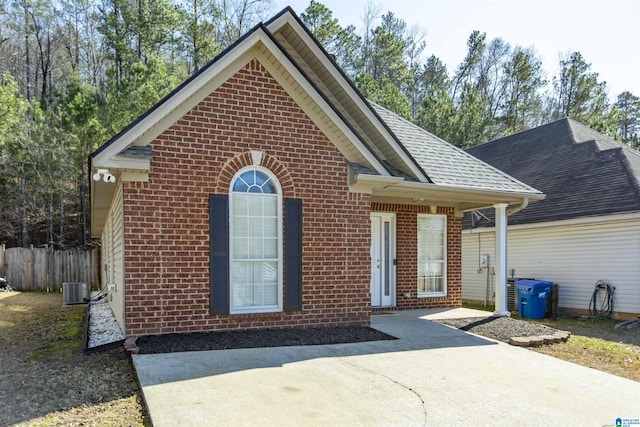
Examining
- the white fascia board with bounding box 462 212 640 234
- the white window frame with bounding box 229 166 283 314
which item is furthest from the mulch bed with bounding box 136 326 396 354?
the white fascia board with bounding box 462 212 640 234

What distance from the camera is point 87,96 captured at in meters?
21.1

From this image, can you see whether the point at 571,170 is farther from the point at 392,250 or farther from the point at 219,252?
the point at 219,252

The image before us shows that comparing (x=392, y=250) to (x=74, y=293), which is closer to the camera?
(x=392, y=250)

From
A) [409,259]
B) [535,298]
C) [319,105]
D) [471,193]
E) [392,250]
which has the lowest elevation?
[535,298]

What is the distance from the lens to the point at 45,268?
2050 cm

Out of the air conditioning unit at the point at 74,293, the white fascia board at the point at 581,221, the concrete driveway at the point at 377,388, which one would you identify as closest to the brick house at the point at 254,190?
the concrete driveway at the point at 377,388

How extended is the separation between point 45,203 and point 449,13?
20603 millimetres

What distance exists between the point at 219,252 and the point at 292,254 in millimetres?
1205

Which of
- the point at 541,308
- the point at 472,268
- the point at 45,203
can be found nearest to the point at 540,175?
the point at 472,268

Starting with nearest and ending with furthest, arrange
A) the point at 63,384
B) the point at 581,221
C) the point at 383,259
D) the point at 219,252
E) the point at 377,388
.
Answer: the point at 377,388, the point at 63,384, the point at 219,252, the point at 383,259, the point at 581,221

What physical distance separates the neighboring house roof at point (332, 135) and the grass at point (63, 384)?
8.69 feet

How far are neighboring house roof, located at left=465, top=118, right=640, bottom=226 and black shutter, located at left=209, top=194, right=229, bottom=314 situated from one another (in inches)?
396

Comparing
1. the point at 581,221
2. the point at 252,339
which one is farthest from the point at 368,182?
the point at 581,221

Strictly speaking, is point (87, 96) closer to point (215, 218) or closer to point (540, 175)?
point (215, 218)
